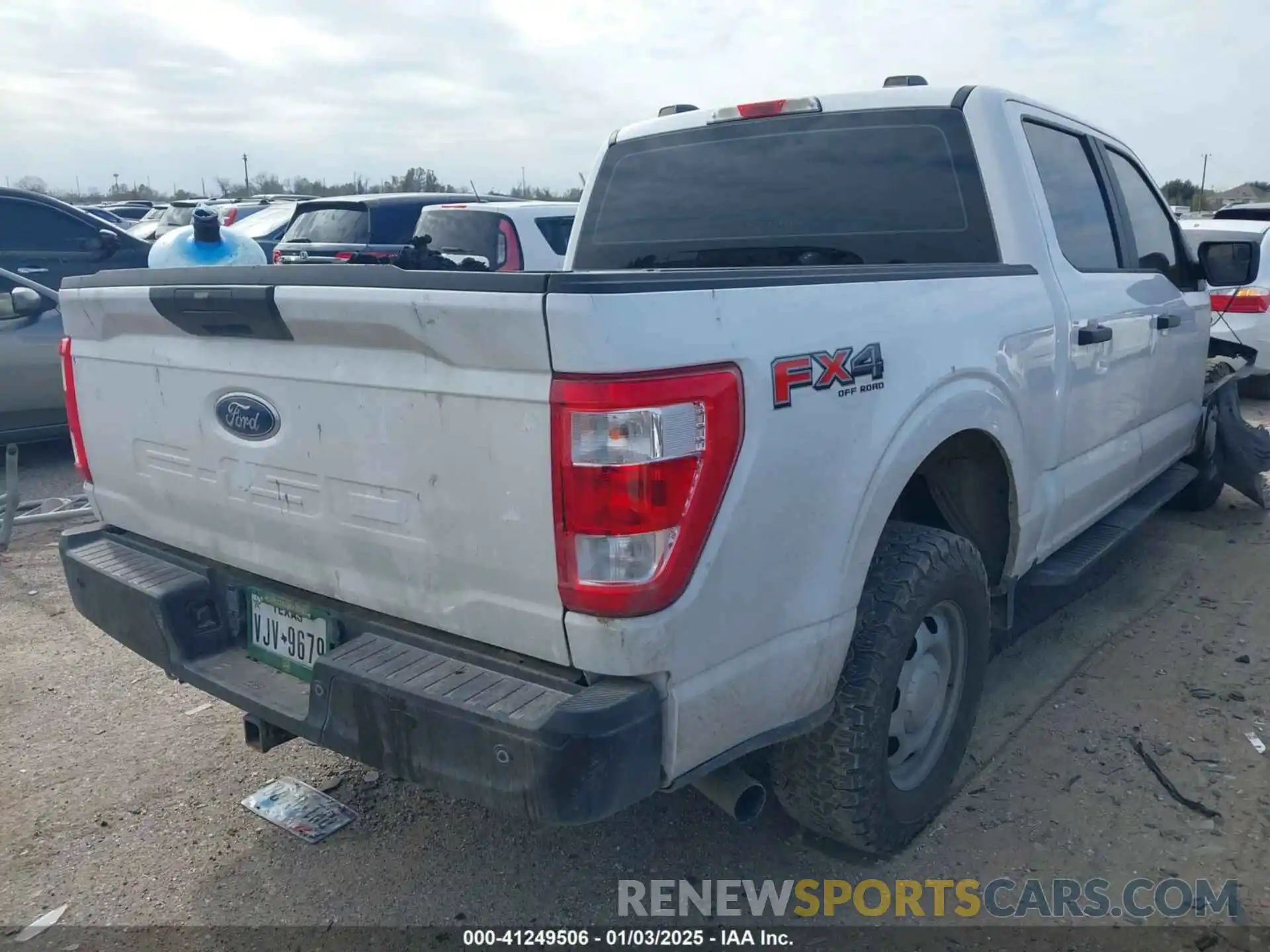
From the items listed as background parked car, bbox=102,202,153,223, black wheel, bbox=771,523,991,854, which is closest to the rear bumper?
black wheel, bbox=771,523,991,854

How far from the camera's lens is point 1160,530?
5875 mm

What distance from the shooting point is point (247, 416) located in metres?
2.49

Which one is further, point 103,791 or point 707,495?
point 103,791

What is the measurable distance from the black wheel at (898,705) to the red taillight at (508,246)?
19.9 ft

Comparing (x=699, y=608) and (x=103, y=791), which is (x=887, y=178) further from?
(x=103, y=791)

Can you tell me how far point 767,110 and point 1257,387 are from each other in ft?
26.5

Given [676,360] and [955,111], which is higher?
[955,111]

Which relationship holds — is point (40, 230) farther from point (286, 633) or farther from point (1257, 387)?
point (1257, 387)

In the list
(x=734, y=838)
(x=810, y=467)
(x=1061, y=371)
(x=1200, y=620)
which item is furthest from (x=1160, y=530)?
(x=810, y=467)

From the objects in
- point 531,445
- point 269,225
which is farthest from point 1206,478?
point 269,225

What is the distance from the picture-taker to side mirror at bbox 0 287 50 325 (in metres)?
6.69

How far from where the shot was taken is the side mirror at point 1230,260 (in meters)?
4.77

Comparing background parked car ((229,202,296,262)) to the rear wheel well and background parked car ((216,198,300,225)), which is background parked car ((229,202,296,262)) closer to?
background parked car ((216,198,300,225))

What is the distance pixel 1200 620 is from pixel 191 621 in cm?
403
